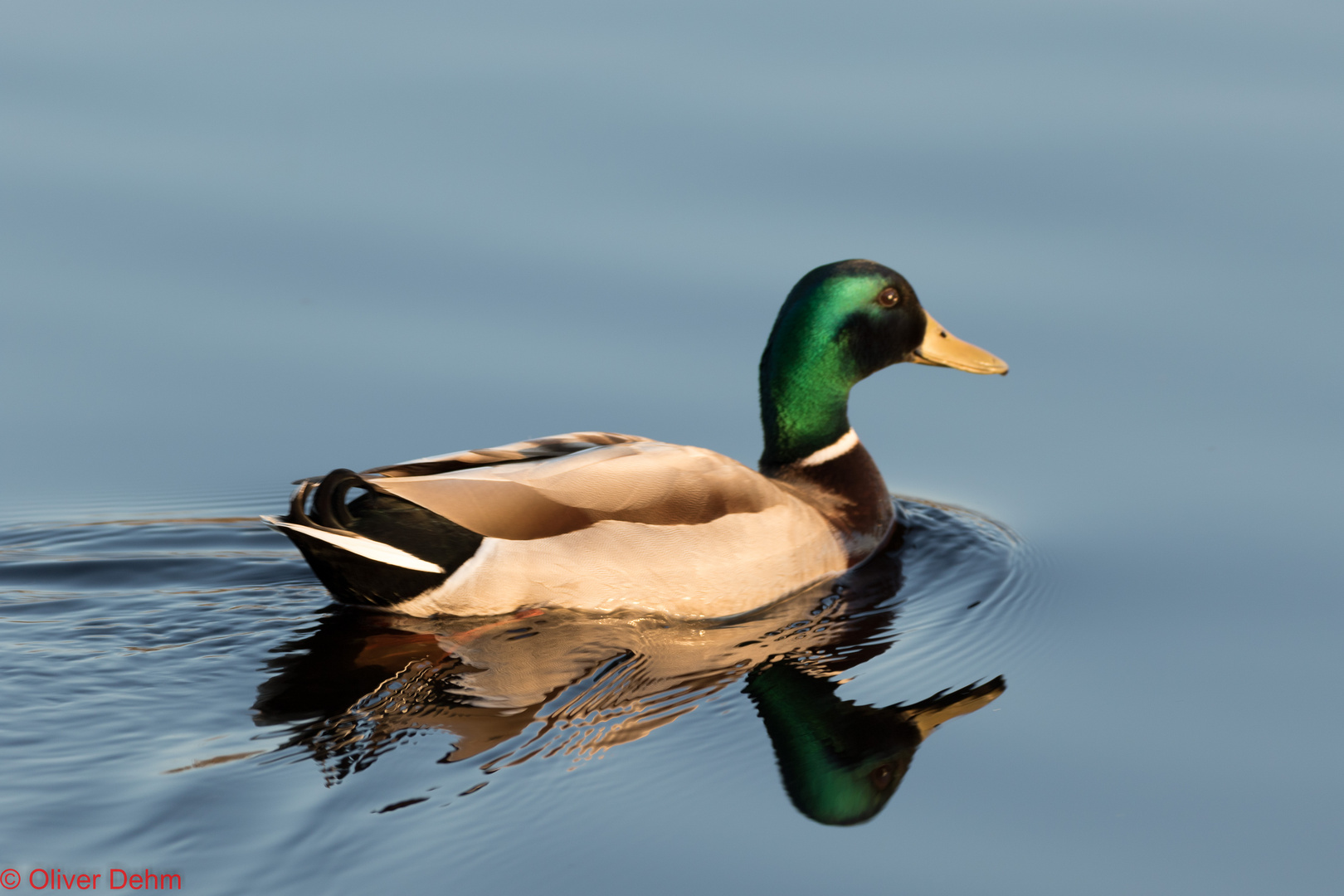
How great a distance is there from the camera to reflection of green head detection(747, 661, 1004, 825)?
16.1 feet

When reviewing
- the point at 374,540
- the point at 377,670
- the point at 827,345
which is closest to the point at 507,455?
the point at 374,540

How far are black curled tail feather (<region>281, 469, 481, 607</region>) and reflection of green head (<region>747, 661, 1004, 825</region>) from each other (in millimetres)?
1301

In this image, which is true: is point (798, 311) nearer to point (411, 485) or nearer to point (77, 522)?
point (411, 485)

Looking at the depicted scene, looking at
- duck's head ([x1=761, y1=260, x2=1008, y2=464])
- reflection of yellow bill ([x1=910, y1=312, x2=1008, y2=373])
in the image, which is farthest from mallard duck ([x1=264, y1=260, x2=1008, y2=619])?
reflection of yellow bill ([x1=910, y1=312, x2=1008, y2=373])

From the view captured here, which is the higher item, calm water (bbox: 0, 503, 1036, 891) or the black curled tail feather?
the black curled tail feather

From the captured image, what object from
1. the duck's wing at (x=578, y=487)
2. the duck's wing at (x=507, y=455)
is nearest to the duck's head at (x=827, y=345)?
the duck's wing at (x=578, y=487)

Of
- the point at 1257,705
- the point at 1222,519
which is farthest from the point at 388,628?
the point at 1222,519

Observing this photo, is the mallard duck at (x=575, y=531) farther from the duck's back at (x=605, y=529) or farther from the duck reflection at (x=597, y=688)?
the duck reflection at (x=597, y=688)

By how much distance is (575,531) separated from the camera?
6.21 meters

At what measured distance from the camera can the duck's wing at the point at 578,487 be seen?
6043mm

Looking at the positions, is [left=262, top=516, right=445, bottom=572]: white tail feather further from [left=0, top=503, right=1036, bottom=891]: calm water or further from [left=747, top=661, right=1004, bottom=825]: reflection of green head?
[left=747, top=661, right=1004, bottom=825]: reflection of green head

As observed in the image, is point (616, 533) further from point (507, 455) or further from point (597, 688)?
point (597, 688)

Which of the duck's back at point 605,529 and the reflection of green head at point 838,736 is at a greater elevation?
the duck's back at point 605,529

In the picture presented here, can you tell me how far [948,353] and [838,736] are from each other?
268 centimetres
